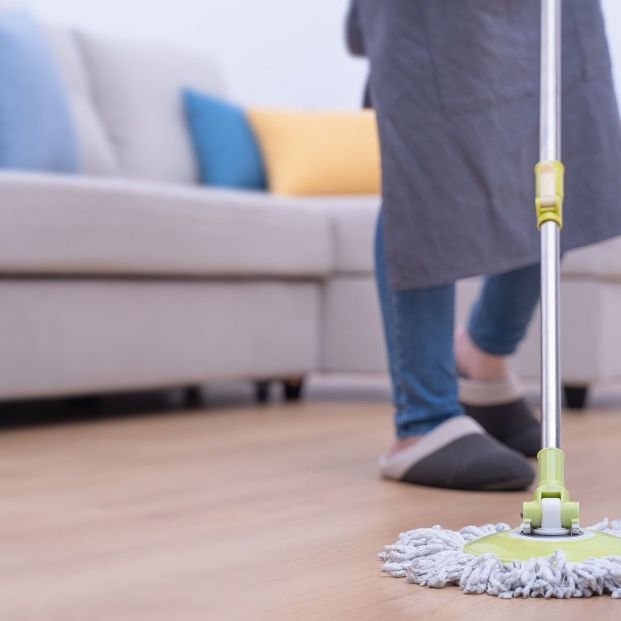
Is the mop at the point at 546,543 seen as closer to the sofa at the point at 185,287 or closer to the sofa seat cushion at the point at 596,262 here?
the sofa at the point at 185,287

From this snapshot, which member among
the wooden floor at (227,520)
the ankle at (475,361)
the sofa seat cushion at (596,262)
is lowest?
the wooden floor at (227,520)

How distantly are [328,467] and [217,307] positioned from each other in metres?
0.88

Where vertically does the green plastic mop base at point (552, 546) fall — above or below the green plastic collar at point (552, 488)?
below

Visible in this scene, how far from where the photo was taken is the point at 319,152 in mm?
3289

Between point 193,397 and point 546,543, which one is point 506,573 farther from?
point 193,397

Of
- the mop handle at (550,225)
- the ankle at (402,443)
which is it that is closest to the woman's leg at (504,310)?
the ankle at (402,443)

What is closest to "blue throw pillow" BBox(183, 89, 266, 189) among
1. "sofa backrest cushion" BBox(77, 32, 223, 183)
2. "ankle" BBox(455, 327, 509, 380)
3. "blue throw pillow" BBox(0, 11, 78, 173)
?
"sofa backrest cushion" BBox(77, 32, 223, 183)

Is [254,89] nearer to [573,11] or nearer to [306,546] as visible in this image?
[573,11]

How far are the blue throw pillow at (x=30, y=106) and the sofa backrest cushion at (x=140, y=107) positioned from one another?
0.35 meters

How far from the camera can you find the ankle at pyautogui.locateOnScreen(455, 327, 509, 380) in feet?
5.44

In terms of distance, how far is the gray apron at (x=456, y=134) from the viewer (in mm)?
1324

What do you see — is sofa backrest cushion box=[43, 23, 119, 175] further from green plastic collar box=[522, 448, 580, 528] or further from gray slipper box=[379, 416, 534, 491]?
green plastic collar box=[522, 448, 580, 528]

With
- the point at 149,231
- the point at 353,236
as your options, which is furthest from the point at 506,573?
the point at 353,236

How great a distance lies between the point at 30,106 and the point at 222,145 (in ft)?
2.30
